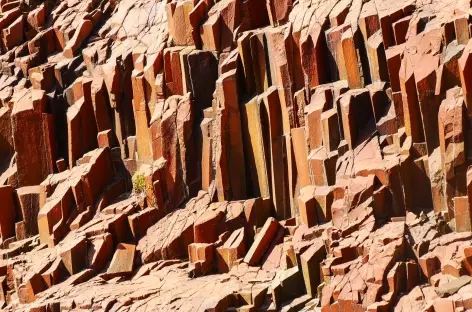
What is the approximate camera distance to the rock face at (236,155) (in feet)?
148

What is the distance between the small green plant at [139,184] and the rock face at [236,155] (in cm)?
8

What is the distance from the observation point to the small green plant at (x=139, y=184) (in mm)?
55125

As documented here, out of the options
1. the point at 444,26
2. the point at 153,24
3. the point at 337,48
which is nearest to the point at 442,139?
the point at 444,26

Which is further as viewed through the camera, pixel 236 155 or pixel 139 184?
pixel 139 184

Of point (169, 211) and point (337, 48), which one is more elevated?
point (337, 48)

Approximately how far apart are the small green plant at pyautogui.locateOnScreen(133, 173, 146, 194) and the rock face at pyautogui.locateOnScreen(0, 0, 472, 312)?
3.1 inches

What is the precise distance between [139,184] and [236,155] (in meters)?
3.77

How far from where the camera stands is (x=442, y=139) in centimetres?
4512

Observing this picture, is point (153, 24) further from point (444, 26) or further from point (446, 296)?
point (446, 296)

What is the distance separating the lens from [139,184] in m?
55.3

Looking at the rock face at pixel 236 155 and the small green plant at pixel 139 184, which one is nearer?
the rock face at pixel 236 155

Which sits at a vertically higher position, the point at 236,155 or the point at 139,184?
the point at 236,155

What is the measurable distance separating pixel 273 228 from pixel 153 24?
10413 mm

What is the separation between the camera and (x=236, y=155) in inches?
2096
